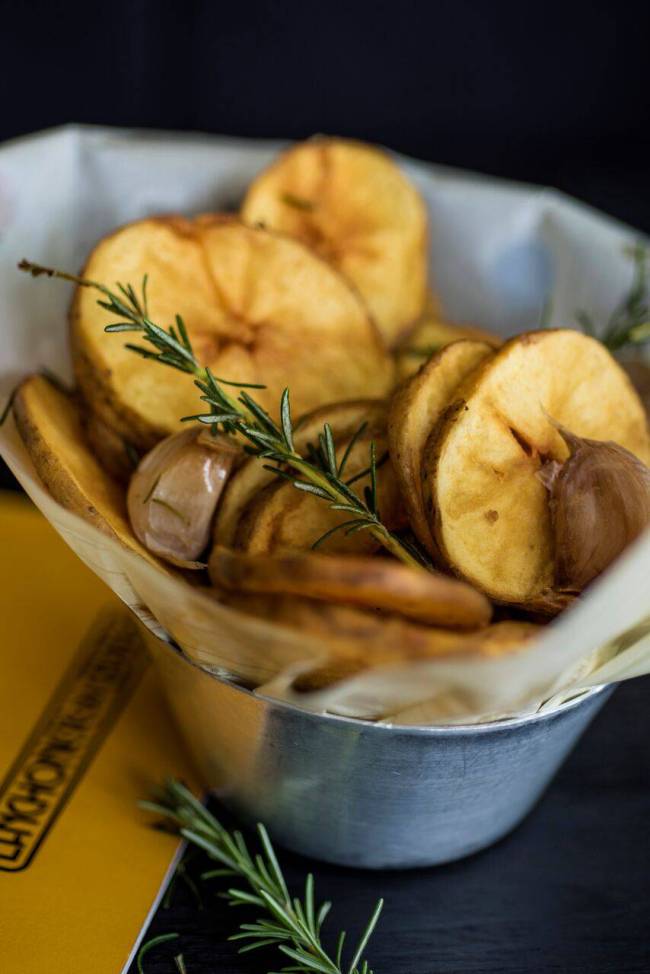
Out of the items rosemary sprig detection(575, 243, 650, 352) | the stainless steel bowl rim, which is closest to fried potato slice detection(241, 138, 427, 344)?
rosemary sprig detection(575, 243, 650, 352)

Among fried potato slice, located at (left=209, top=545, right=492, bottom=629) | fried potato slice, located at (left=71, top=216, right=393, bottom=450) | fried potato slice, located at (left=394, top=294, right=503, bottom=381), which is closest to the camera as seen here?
fried potato slice, located at (left=209, top=545, right=492, bottom=629)

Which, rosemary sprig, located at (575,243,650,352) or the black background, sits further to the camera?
the black background

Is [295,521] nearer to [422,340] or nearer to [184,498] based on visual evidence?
[184,498]

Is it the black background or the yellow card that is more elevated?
the black background

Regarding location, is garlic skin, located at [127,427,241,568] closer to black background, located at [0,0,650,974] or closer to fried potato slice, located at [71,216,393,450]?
fried potato slice, located at [71,216,393,450]

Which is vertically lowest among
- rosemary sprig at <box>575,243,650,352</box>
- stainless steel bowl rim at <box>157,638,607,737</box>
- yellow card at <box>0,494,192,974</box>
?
yellow card at <box>0,494,192,974</box>

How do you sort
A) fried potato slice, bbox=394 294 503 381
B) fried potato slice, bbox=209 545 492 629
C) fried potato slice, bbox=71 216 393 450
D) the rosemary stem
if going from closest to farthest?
fried potato slice, bbox=209 545 492 629, the rosemary stem, fried potato slice, bbox=71 216 393 450, fried potato slice, bbox=394 294 503 381

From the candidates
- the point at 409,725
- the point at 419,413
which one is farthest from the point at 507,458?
the point at 409,725
